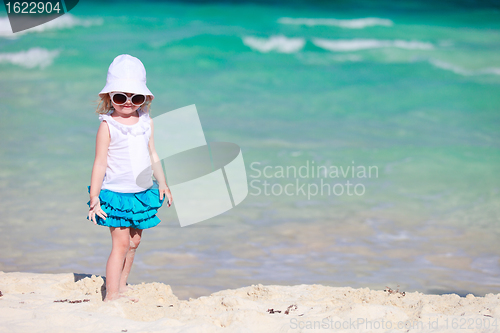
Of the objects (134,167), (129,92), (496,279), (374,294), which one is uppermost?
(129,92)

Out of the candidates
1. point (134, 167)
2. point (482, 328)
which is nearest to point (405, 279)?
point (482, 328)

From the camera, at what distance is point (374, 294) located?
3.14m

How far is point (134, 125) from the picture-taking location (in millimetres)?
2973

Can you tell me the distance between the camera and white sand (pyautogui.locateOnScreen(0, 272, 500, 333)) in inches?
98.2

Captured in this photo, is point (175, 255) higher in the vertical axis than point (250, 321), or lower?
lower

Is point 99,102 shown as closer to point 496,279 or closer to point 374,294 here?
point 374,294

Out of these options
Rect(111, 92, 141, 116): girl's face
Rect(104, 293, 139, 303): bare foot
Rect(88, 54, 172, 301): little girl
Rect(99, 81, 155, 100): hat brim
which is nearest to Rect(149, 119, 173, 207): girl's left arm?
Rect(88, 54, 172, 301): little girl

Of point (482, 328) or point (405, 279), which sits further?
point (405, 279)

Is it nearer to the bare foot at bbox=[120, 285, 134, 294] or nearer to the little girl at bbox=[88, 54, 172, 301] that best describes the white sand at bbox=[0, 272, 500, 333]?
the bare foot at bbox=[120, 285, 134, 294]

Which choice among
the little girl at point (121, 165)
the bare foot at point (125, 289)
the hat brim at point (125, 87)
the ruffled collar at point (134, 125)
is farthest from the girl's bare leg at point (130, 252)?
the hat brim at point (125, 87)

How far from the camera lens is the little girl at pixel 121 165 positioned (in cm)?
286

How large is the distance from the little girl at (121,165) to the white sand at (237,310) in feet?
0.99

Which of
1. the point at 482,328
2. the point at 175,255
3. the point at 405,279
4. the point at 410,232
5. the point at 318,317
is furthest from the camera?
the point at 410,232

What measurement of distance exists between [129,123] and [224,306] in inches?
51.3
